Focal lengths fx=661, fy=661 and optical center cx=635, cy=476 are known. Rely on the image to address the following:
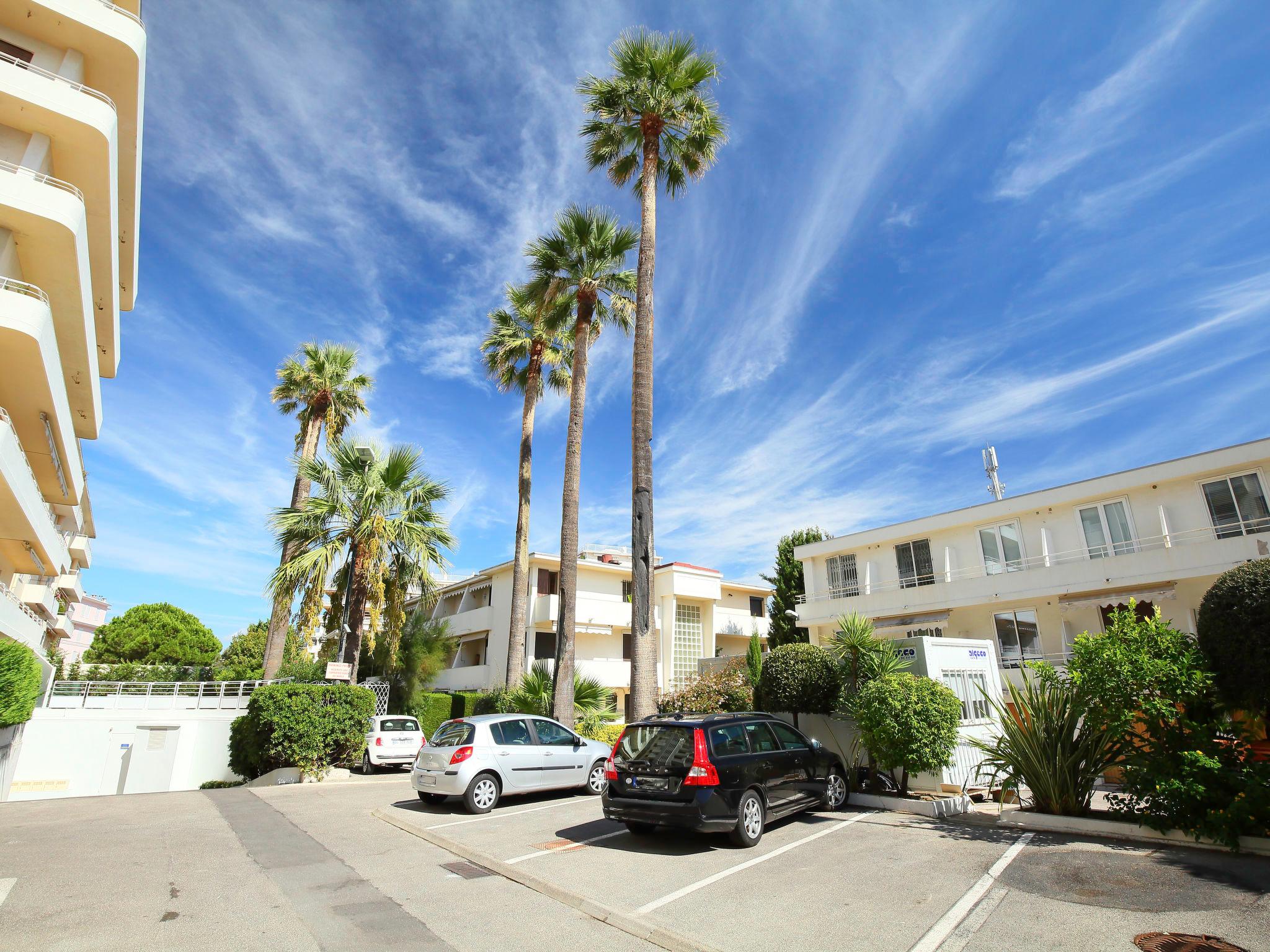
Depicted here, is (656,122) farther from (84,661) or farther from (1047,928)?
(84,661)

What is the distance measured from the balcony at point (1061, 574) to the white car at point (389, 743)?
17225mm

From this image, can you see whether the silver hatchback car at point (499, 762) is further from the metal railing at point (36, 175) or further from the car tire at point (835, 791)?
the metal railing at point (36, 175)

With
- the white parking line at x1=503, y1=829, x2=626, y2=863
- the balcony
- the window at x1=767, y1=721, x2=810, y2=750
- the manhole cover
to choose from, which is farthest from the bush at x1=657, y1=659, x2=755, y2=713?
the manhole cover

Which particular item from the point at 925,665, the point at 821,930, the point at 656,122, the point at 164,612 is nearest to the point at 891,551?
the point at 925,665

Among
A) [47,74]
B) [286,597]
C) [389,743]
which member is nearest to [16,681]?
[286,597]

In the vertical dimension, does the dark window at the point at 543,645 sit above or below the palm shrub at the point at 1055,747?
above

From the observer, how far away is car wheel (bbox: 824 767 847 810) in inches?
395

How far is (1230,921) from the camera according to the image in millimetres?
5012

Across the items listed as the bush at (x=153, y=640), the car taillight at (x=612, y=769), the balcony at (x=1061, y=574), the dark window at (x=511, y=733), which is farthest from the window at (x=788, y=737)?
the bush at (x=153, y=640)

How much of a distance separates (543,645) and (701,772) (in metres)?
23.9

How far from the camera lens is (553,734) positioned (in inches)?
499

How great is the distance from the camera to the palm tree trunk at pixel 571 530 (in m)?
18.2

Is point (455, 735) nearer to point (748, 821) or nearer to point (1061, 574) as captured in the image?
point (748, 821)

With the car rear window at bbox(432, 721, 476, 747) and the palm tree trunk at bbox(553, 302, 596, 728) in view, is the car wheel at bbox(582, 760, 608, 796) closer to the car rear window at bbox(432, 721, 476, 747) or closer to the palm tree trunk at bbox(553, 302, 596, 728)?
the car rear window at bbox(432, 721, 476, 747)
